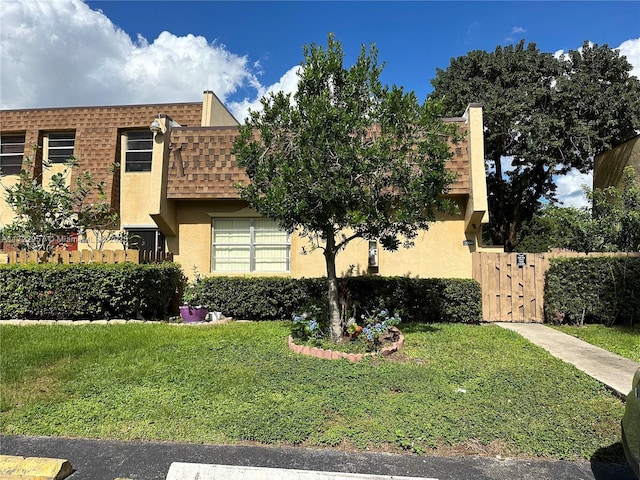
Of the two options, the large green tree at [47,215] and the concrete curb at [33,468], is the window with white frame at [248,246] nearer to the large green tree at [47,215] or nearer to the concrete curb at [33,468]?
the large green tree at [47,215]

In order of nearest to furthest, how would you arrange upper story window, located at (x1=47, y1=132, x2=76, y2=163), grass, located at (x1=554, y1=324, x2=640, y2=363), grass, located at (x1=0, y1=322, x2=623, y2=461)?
grass, located at (x1=0, y1=322, x2=623, y2=461)
grass, located at (x1=554, y1=324, x2=640, y2=363)
upper story window, located at (x1=47, y1=132, x2=76, y2=163)

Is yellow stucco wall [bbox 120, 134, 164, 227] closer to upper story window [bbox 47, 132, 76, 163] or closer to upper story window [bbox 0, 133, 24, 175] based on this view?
upper story window [bbox 47, 132, 76, 163]

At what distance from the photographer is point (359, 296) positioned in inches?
395

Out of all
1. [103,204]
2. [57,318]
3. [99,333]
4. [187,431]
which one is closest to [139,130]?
[103,204]

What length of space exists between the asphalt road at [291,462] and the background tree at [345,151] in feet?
10.9

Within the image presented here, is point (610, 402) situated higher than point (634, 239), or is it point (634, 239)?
point (634, 239)

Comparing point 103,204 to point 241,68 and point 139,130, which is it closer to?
point 139,130

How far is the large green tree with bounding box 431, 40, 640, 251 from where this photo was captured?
64.7 ft

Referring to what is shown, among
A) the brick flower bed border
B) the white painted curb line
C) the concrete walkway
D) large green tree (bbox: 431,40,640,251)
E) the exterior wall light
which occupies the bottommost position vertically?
the white painted curb line

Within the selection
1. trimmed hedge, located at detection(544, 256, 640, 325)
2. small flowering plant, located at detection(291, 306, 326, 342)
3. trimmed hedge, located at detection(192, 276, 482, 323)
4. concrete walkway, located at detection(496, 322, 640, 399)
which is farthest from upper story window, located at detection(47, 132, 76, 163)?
trimmed hedge, located at detection(544, 256, 640, 325)

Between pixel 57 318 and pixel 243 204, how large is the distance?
504 cm

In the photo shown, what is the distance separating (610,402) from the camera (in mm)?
4812

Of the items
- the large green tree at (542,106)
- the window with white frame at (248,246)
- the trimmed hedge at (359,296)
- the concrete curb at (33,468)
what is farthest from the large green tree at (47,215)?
the large green tree at (542,106)

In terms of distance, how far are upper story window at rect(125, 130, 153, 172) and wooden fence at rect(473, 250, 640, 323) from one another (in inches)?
428
